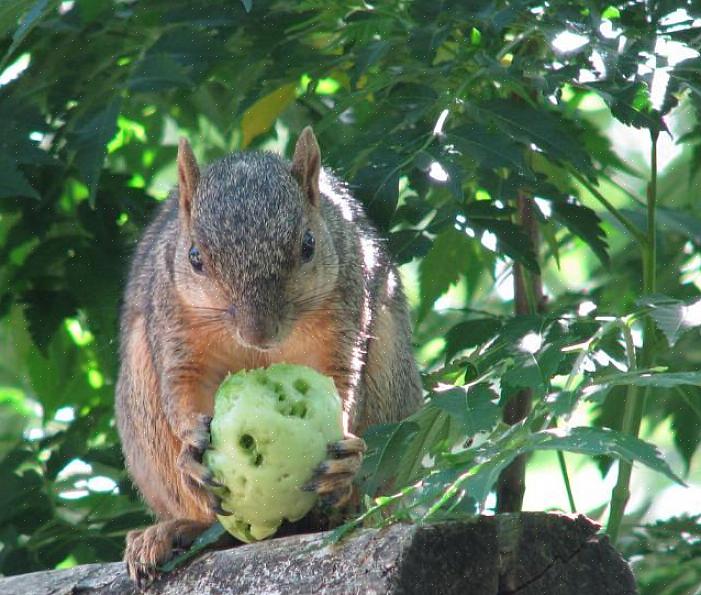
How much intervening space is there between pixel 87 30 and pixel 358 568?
1.92 meters

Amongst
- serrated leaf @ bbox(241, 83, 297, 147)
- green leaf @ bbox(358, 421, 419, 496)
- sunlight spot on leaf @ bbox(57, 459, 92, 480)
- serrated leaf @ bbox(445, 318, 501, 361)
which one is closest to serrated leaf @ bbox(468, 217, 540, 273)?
serrated leaf @ bbox(445, 318, 501, 361)

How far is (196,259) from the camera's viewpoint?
2615 millimetres

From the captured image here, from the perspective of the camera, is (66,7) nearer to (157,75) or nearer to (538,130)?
(157,75)

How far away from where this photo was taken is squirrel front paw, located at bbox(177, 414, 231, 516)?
2227mm

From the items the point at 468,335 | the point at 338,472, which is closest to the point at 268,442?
the point at 338,472

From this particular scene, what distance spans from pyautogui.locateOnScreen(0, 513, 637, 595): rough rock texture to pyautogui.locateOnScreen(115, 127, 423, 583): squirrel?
37cm

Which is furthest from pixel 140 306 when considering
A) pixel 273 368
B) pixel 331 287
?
pixel 273 368

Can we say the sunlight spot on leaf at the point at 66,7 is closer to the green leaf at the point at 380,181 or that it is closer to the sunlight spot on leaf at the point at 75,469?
the green leaf at the point at 380,181

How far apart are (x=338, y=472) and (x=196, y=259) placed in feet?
2.10

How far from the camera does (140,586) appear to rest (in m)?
2.17

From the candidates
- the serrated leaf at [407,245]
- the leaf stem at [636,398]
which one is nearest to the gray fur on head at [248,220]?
the serrated leaf at [407,245]

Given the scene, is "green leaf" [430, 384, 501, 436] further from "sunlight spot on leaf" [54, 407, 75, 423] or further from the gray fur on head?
"sunlight spot on leaf" [54, 407, 75, 423]

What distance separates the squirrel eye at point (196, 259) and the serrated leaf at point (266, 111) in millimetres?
773

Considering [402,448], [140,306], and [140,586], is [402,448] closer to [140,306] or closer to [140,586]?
[140,586]
